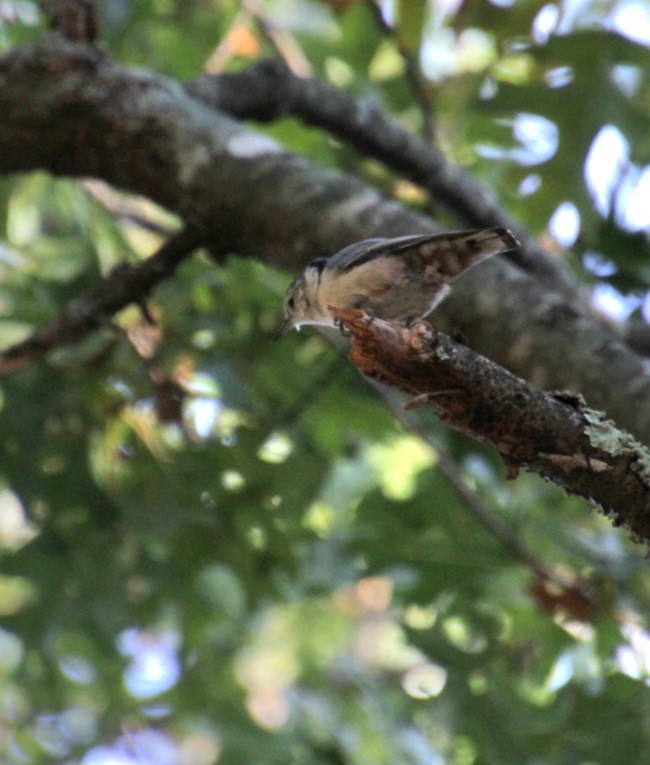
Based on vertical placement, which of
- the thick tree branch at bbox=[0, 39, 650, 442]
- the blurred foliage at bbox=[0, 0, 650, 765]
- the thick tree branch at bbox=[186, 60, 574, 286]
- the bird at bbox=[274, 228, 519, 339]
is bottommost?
the blurred foliage at bbox=[0, 0, 650, 765]

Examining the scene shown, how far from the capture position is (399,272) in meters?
2.52

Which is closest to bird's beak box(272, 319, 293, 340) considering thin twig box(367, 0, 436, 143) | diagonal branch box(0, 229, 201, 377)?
diagonal branch box(0, 229, 201, 377)

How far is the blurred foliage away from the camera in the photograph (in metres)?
3.51

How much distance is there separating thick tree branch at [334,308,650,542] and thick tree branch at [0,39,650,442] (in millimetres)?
661

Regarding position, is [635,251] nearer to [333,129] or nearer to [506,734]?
[333,129]

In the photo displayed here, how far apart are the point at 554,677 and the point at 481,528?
57cm

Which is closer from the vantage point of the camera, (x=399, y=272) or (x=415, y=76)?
(x=399, y=272)

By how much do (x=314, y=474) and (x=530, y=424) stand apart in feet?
7.19

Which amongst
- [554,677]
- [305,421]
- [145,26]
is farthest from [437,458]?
[145,26]

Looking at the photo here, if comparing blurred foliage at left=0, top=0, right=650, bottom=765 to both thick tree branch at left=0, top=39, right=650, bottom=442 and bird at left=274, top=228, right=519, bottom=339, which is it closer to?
thick tree branch at left=0, top=39, right=650, bottom=442

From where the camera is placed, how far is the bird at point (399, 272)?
2.42 metres

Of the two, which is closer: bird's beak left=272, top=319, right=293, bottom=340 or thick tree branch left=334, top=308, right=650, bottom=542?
thick tree branch left=334, top=308, right=650, bottom=542

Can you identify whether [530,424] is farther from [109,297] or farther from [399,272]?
[109,297]

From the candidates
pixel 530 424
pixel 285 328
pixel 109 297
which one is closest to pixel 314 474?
pixel 285 328
